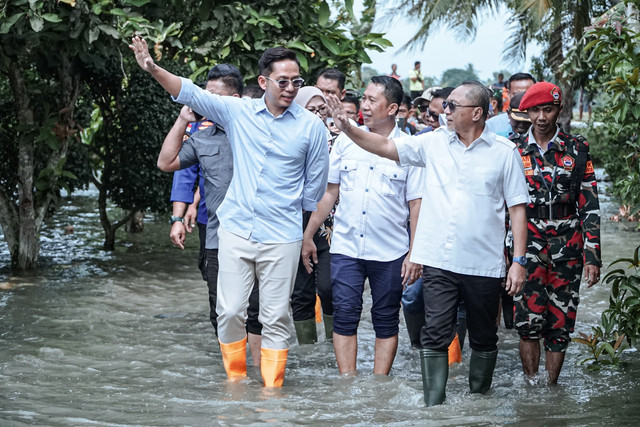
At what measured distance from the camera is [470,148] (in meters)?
5.38

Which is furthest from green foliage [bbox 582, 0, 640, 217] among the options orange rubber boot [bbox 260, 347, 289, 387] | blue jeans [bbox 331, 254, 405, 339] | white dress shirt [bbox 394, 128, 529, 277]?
orange rubber boot [bbox 260, 347, 289, 387]

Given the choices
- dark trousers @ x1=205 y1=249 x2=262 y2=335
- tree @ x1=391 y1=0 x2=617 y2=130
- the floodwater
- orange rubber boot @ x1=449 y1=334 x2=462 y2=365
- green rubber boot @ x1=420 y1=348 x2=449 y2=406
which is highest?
tree @ x1=391 y1=0 x2=617 y2=130

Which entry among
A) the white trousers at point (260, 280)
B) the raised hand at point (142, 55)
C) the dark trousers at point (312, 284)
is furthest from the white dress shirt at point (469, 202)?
the dark trousers at point (312, 284)

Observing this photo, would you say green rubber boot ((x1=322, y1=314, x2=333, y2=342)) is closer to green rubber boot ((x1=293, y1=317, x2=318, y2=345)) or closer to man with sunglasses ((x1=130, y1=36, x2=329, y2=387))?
green rubber boot ((x1=293, y1=317, x2=318, y2=345))

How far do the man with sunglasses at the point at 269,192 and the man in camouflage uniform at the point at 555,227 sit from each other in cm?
142

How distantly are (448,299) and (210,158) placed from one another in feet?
6.41

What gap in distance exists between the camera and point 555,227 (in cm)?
586

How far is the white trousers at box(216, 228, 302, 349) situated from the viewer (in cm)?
563

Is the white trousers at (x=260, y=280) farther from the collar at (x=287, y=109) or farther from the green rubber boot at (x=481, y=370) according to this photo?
the green rubber boot at (x=481, y=370)

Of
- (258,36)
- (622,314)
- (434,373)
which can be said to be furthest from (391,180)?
(258,36)

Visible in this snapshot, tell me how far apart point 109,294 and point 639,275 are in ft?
19.1

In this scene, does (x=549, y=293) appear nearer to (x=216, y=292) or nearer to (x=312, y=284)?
(x=312, y=284)

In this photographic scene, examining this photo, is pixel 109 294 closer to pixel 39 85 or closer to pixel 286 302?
pixel 39 85

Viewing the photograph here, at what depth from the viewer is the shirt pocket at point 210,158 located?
618cm
